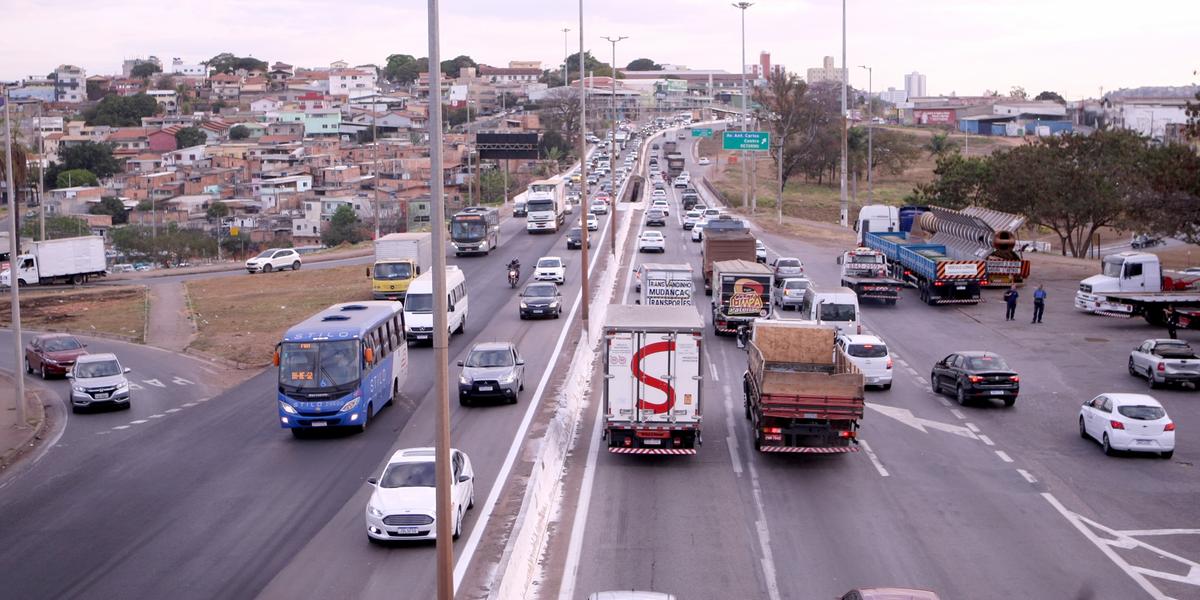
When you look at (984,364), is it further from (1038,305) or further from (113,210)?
(113,210)

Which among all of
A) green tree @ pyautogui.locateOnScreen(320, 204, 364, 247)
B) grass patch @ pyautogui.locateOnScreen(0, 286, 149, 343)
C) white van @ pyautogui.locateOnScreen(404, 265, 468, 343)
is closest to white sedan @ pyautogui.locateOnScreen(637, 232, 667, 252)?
white van @ pyautogui.locateOnScreen(404, 265, 468, 343)

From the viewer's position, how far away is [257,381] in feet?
118

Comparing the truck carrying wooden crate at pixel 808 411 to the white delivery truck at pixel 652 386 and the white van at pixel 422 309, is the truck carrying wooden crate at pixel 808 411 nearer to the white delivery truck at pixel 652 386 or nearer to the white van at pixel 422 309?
the white delivery truck at pixel 652 386

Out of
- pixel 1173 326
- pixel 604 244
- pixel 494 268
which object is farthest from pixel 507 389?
pixel 604 244

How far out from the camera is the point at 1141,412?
80.5 feet

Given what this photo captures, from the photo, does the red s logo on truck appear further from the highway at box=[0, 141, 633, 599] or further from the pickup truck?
the pickup truck

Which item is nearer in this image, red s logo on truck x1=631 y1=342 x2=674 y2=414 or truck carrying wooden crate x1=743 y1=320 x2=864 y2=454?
truck carrying wooden crate x1=743 y1=320 x2=864 y2=454

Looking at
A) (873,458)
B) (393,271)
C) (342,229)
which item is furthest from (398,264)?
(342,229)

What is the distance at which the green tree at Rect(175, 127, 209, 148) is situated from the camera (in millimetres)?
173800

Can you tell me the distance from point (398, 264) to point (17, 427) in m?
20.8

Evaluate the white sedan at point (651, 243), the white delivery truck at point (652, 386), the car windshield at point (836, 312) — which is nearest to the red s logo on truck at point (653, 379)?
the white delivery truck at point (652, 386)

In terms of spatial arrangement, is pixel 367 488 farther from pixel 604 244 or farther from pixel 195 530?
pixel 604 244

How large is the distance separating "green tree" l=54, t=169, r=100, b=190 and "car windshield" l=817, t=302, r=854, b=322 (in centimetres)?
12924

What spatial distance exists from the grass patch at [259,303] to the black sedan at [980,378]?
23245 millimetres
